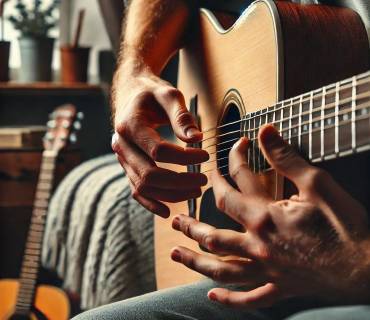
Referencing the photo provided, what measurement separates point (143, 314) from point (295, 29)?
0.39 metres

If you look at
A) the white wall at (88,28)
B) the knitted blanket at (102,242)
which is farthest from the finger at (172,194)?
the white wall at (88,28)

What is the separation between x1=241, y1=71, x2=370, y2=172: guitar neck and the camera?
21.8 inches

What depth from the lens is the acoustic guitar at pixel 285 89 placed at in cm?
59

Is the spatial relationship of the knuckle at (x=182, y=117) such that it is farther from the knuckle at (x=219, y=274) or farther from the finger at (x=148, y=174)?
the knuckle at (x=219, y=274)

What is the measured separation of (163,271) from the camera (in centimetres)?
120

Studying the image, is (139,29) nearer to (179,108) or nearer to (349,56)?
(179,108)

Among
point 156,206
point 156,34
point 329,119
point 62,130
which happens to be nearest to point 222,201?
point 329,119

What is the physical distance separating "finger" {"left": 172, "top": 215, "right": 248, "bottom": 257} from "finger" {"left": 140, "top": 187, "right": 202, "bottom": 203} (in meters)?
0.12

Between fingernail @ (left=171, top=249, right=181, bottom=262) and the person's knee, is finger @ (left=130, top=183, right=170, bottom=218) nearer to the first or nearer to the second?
fingernail @ (left=171, top=249, right=181, bottom=262)

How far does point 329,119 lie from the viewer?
0.60 m

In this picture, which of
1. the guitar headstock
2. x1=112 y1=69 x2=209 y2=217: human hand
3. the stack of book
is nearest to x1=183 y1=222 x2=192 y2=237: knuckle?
x1=112 y1=69 x2=209 y2=217: human hand

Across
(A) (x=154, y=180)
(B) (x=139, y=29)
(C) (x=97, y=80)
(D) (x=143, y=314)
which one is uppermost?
(C) (x=97, y=80)

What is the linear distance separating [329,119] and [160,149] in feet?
0.95

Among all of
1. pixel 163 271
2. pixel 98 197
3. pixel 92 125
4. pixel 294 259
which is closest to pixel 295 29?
pixel 294 259
